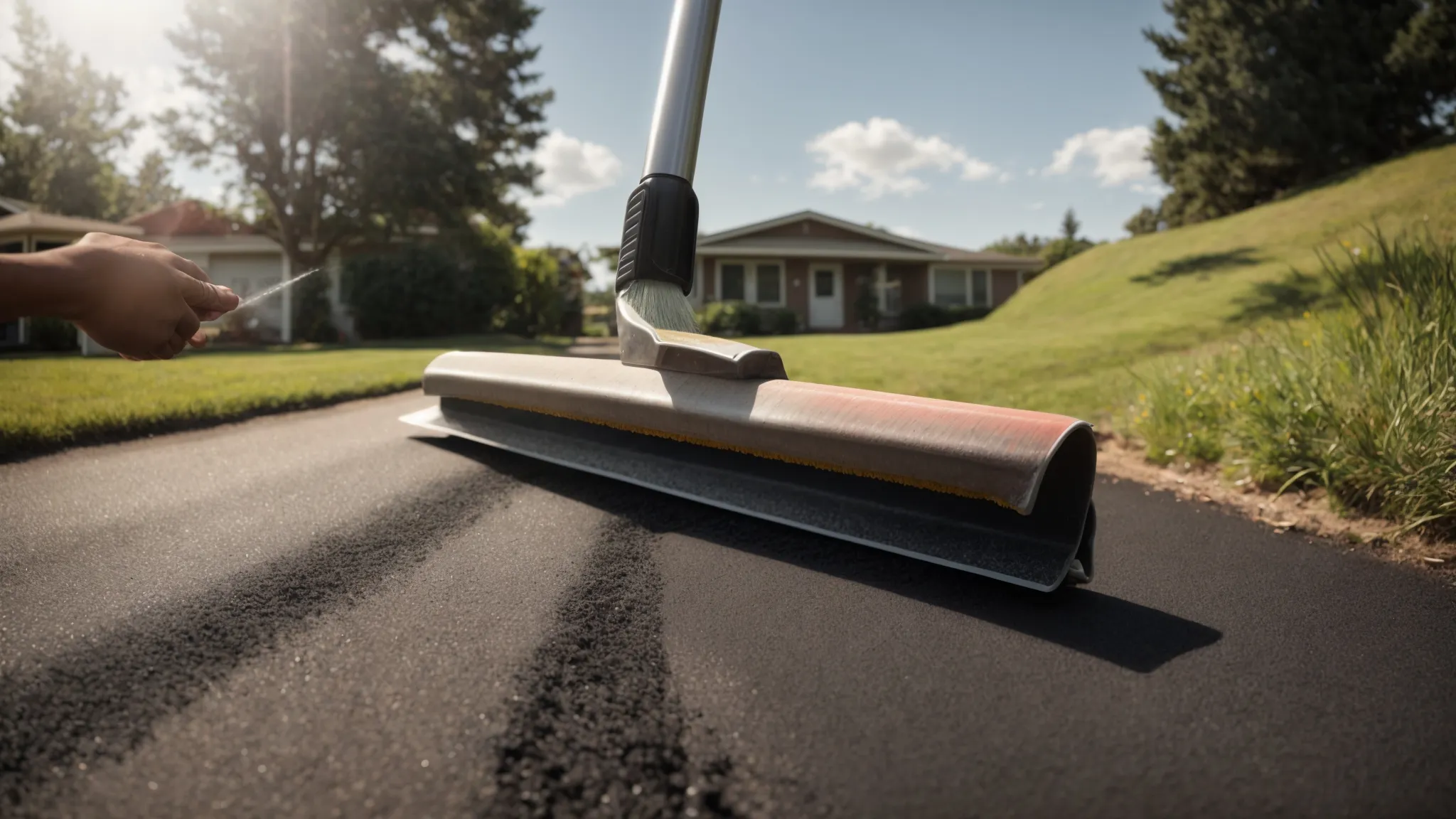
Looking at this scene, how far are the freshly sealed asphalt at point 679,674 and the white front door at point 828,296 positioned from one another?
2316 cm

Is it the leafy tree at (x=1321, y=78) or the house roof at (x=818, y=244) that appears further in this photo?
the house roof at (x=818, y=244)

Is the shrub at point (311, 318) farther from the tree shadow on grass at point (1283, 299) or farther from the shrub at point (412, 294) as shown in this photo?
the tree shadow on grass at point (1283, 299)

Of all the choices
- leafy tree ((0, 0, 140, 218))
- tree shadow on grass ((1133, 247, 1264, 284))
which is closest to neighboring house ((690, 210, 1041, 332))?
tree shadow on grass ((1133, 247, 1264, 284))

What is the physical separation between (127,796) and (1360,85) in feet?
102

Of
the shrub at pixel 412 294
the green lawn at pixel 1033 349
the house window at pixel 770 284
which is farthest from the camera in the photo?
the house window at pixel 770 284

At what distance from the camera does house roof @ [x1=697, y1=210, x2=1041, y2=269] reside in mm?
23484

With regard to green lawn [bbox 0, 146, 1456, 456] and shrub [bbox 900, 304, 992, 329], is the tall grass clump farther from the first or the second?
shrub [bbox 900, 304, 992, 329]

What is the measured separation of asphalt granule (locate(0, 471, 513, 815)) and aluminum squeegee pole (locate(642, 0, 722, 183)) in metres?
2.00

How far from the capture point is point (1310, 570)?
2.45 metres

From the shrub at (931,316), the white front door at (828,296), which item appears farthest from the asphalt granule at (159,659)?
the shrub at (931,316)

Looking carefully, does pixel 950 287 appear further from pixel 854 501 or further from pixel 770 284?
pixel 854 501

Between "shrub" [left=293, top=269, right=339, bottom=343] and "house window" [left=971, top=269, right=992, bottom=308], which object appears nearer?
"shrub" [left=293, top=269, right=339, bottom=343]

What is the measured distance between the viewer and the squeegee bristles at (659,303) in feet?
10.9

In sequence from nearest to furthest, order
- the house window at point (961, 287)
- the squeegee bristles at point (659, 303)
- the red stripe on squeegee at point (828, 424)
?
the red stripe on squeegee at point (828, 424) < the squeegee bristles at point (659, 303) < the house window at point (961, 287)
